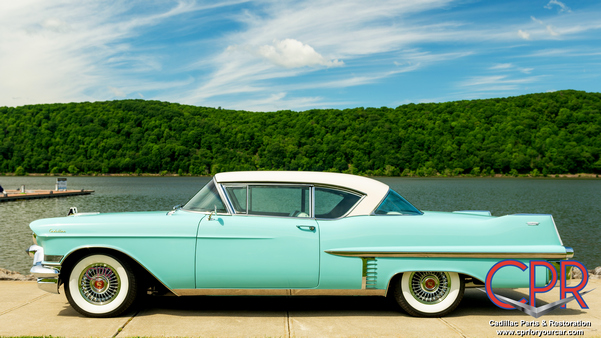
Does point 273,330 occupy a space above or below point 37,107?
below

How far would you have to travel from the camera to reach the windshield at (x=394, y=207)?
193 inches

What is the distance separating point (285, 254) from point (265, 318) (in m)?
0.74

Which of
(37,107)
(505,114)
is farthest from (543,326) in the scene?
(37,107)

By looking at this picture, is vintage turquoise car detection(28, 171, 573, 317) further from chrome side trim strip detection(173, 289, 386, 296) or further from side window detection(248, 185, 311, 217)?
side window detection(248, 185, 311, 217)

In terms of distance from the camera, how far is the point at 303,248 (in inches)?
183

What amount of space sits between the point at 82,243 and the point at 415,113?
480 feet

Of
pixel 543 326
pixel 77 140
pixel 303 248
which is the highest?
pixel 77 140

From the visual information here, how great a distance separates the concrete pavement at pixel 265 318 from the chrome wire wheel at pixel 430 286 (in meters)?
0.23

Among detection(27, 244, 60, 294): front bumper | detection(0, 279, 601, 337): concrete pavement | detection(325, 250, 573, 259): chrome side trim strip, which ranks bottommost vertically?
detection(0, 279, 601, 337): concrete pavement

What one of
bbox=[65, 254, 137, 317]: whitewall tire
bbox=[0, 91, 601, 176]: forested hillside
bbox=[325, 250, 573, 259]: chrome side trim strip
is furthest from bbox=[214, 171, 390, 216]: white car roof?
bbox=[0, 91, 601, 176]: forested hillside

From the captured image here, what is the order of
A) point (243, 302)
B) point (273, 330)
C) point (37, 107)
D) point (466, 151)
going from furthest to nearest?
1. point (37, 107)
2. point (466, 151)
3. point (243, 302)
4. point (273, 330)

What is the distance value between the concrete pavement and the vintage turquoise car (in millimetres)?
269

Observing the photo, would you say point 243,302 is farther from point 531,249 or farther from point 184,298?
point 531,249

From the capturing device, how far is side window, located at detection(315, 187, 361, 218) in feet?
16.1
